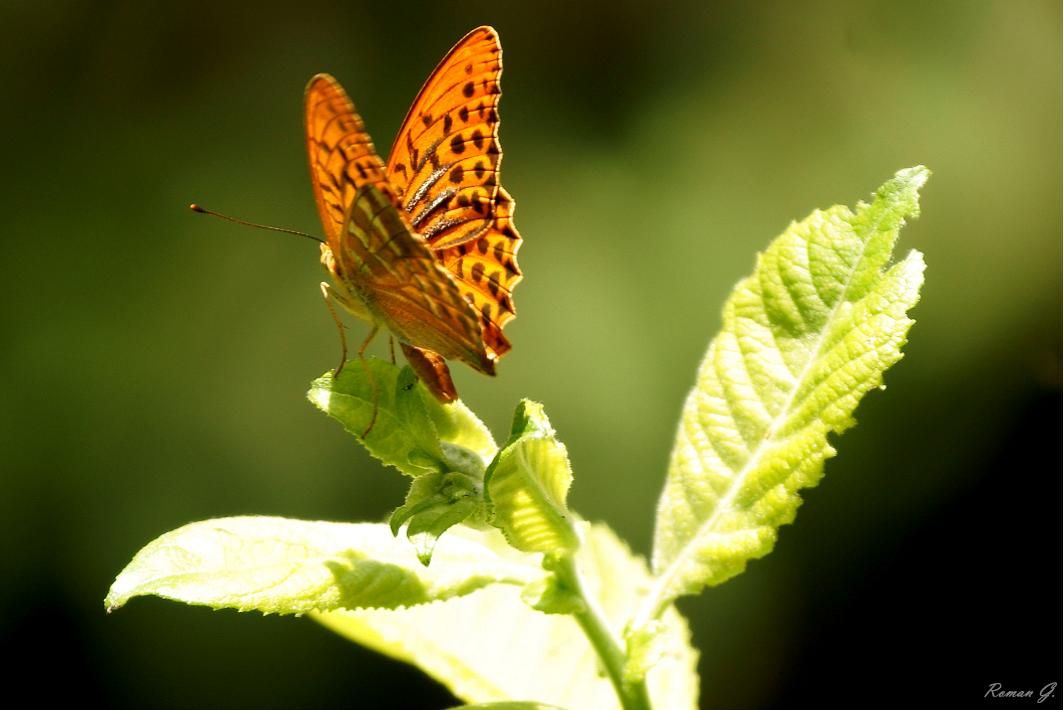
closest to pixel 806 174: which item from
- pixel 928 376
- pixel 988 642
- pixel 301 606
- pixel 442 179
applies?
pixel 928 376

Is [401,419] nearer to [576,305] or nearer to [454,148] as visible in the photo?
[454,148]

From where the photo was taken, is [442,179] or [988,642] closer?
[442,179]

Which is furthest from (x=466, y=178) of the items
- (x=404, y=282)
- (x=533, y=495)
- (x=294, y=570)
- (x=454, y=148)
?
(x=294, y=570)

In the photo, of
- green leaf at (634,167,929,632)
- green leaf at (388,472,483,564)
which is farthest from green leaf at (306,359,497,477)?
green leaf at (634,167,929,632)

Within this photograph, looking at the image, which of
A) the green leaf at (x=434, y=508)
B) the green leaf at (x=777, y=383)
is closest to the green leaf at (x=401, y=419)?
the green leaf at (x=434, y=508)

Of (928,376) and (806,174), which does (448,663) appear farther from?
(806,174)

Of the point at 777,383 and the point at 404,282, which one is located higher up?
the point at 404,282

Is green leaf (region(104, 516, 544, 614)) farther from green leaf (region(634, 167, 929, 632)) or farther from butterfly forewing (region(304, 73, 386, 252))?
butterfly forewing (region(304, 73, 386, 252))
